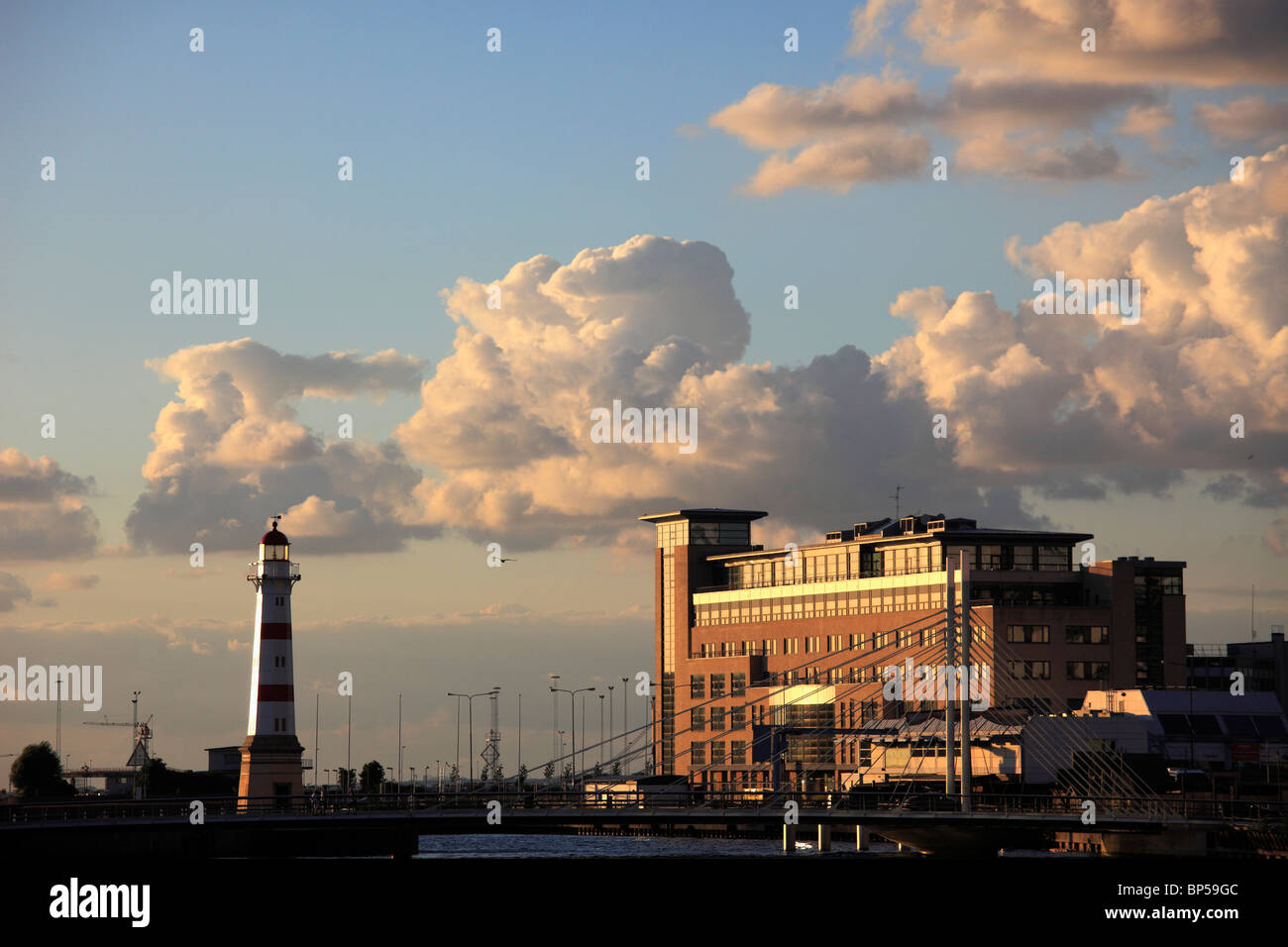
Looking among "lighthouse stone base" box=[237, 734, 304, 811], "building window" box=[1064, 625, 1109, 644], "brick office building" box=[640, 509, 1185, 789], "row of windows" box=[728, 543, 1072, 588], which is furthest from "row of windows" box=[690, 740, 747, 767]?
"lighthouse stone base" box=[237, 734, 304, 811]

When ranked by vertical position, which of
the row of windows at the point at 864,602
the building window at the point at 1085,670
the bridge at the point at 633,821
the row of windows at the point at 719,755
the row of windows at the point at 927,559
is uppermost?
the row of windows at the point at 927,559

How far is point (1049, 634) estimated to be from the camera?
176500 mm

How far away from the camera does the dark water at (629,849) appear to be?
14625 cm

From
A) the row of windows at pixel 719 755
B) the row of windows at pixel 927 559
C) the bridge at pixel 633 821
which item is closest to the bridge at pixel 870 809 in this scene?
the bridge at pixel 633 821

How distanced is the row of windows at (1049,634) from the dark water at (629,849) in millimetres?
23588

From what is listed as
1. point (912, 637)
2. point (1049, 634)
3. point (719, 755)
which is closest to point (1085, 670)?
point (1049, 634)

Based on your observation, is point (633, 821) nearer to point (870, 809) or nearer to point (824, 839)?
point (870, 809)

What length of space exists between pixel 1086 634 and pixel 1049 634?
3478 millimetres

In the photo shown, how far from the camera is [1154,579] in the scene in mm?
185750

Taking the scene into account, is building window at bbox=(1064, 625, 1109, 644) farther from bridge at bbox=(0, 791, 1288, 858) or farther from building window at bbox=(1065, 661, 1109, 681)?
bridge at bbox=(0, 791, 1288, 858)

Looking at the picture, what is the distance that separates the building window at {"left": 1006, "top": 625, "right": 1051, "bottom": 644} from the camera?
175 meters

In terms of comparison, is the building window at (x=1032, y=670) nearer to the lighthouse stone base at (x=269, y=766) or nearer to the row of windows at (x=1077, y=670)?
the row of windows at (x=1077, y=670)
